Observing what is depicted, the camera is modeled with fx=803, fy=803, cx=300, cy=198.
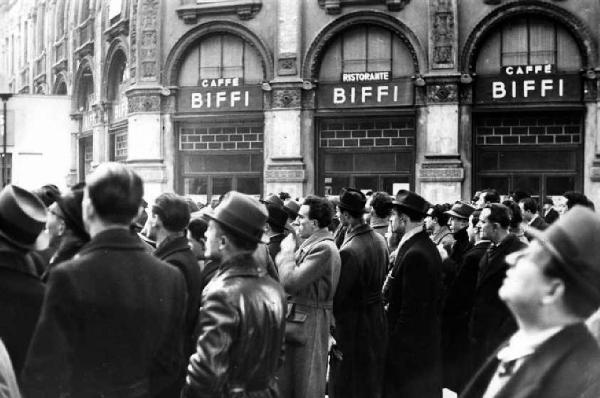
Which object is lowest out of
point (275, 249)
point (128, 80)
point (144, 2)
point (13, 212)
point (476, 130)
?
point (275, 249)

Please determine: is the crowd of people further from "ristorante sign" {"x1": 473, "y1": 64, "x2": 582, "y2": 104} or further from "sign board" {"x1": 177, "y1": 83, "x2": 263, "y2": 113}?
"sign board" {"x1": 177, "y1": 83, "x2": 263, "y2": 113}

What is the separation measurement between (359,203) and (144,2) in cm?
1705

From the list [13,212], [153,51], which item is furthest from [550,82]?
[13,212]

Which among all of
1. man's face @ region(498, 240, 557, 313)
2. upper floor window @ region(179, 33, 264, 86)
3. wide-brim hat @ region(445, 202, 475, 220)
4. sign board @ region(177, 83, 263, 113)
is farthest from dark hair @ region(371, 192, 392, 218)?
upper floor window @ region(179, 33, 264, 86)

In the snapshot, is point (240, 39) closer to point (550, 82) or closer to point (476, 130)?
point (476, 130)

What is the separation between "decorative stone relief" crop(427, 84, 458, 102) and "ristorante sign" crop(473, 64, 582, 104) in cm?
63

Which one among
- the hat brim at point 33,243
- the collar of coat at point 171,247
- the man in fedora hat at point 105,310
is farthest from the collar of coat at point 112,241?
the collar of coat at point 171,247

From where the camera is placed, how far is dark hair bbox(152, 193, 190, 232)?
5.44 metres

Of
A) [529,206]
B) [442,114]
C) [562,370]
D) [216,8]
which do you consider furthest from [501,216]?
[216,8]

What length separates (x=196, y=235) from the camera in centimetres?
661

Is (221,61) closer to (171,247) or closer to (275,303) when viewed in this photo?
(171,247)

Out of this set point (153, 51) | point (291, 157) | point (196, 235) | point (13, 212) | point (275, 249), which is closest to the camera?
point (13, 212)

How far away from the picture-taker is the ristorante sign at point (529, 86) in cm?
1912

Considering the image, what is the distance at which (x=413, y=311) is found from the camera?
676 cm
